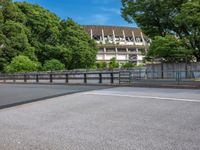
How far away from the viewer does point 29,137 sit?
647cm

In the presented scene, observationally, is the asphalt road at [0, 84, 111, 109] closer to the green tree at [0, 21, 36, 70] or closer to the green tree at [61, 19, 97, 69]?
the green tree at [0, 21, 36, 70]

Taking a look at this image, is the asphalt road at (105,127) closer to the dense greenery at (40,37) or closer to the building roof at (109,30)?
the dense greenery at (40,37)

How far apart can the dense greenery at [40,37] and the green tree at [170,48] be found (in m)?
31.5

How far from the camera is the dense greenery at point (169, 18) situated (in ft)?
86.8

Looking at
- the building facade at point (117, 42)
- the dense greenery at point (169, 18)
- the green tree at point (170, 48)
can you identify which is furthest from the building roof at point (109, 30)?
the green tree at point (170, 48)

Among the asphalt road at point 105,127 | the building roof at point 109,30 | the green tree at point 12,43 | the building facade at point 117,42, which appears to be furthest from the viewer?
the building roof at point 109,30

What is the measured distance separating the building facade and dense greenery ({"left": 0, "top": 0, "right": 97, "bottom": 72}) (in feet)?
149

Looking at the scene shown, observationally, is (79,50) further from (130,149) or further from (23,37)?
(130,149)

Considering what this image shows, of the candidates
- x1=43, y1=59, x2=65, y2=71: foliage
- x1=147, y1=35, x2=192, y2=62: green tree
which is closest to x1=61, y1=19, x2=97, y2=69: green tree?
x1=43, y1=59, x2=65, y2=71: foliage

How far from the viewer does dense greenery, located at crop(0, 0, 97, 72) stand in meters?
54.4

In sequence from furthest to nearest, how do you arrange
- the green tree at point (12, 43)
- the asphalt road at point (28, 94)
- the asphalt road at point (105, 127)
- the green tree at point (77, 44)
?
the green tree at point (77, 44)
the green tree at point (12, 43)
the asphalt road at point (28, 94)
the asphalt road at point (105, 127)

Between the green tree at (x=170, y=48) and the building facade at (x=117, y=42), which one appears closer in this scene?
the green tree at (x=170, y=48)

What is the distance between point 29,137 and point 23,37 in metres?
50.3

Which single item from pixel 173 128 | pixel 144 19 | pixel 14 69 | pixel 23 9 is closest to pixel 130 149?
pixel 173 128
